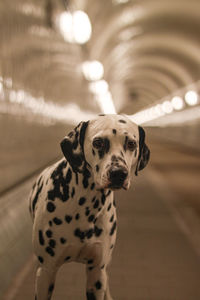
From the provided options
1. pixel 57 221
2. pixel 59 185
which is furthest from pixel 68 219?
pixel 59 185

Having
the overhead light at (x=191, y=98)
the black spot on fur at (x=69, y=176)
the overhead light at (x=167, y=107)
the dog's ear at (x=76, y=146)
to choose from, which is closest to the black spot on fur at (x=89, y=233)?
the black spot on fur at (x=69, y=176)

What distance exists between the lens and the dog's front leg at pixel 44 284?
5.53ft

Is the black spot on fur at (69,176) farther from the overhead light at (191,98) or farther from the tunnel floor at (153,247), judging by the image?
the overhead light at (191,98)

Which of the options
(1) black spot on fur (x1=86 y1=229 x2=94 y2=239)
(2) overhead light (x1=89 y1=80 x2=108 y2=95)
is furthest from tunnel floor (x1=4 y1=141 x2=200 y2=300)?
(2) overhead light (x1=89 y1=80 x2=108 y2=95)

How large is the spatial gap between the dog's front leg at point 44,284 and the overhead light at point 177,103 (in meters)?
0.96

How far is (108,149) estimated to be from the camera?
4.32 feet

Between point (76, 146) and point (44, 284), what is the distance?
27.7 inches

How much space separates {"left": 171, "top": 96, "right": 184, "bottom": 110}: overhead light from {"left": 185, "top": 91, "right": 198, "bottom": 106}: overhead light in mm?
98

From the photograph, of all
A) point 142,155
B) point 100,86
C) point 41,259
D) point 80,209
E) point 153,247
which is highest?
point 100,86

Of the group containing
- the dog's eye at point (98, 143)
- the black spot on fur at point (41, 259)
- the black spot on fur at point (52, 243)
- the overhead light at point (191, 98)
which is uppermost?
the overhead light at point (191, 98)

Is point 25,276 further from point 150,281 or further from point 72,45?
point 72,45

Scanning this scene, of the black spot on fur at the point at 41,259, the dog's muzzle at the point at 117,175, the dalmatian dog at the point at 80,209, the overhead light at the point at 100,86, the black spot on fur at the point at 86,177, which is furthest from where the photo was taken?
the overhead light at the point at 100,86

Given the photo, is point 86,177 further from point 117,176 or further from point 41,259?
point 41,259

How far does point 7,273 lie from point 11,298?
0.86 ft
